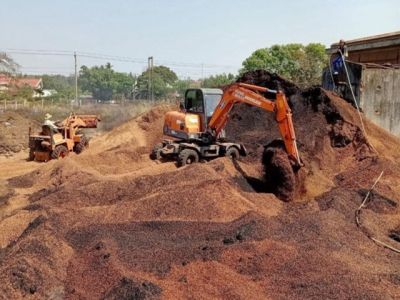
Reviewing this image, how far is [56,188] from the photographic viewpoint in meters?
10.8

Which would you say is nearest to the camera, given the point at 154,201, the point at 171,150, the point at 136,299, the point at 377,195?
the point at 136,299

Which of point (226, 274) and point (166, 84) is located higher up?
point (166, 84)

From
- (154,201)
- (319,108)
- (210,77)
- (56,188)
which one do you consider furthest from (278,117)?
(210,77)

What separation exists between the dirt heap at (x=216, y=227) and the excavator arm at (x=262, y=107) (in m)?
0.86

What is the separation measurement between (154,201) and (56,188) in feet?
10.3

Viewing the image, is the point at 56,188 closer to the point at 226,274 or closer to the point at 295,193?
the point at 295,193

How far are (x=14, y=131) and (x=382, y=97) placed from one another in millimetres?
15572

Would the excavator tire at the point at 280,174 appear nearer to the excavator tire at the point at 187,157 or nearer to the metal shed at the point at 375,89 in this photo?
the excavator tire at the point at 187,157

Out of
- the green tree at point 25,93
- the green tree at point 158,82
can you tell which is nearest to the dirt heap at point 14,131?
the green tree at point 25,93

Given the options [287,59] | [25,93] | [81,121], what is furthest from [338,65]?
[25,93]

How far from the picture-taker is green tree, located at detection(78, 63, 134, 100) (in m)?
73.8

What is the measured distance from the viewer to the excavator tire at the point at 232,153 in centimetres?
1297

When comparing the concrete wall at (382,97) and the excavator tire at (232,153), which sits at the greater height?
the concrete wall at (382,97)

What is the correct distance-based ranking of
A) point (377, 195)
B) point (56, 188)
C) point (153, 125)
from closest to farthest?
point (377, 195)
point (56, 188)
point (153, 125)
